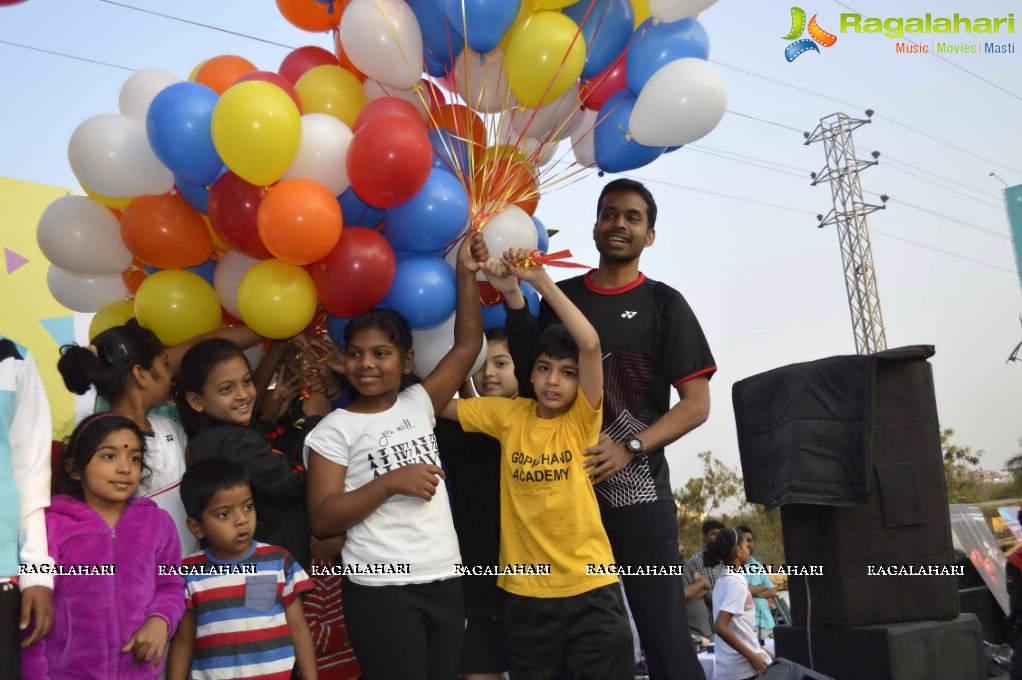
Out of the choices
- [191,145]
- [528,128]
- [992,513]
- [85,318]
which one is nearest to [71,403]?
[85,318]

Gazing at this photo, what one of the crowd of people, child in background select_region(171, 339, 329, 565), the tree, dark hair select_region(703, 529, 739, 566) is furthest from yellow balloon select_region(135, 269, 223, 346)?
the tree

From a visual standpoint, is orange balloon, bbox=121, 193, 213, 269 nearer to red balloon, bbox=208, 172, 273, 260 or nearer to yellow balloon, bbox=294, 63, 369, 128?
red balloon, bbox=208, 172, 273, 260

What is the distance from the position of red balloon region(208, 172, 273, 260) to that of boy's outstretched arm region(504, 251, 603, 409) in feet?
2.33

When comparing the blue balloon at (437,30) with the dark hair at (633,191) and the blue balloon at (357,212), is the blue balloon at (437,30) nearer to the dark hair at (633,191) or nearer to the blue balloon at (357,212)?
the blue balloon at (357,212)

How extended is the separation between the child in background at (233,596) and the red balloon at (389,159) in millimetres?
813

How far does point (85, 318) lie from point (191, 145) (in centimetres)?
353

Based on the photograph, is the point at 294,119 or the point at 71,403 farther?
the point at 71,403

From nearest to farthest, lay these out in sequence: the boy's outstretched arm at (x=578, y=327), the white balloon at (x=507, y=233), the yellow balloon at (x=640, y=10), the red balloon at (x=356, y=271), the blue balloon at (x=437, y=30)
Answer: the boy's outstretched arm at (x=578, y=327) < the red balloon at (x=356, y=271) < the white balloon at (x=507, y=233) < the blue balloon at (x=437, y=30) < the yellow balloon at (x=640, y=10)

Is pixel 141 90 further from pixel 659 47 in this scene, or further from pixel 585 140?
pixel 659 47

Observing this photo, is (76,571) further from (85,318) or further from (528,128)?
(85,318)

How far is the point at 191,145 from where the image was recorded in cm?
229

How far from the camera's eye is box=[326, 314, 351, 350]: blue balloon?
8.38ft

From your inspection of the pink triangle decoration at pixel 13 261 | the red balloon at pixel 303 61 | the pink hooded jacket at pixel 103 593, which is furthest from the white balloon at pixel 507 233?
the pink triangle decoration at pixel 13 261

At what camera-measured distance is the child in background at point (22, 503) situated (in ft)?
5.82
